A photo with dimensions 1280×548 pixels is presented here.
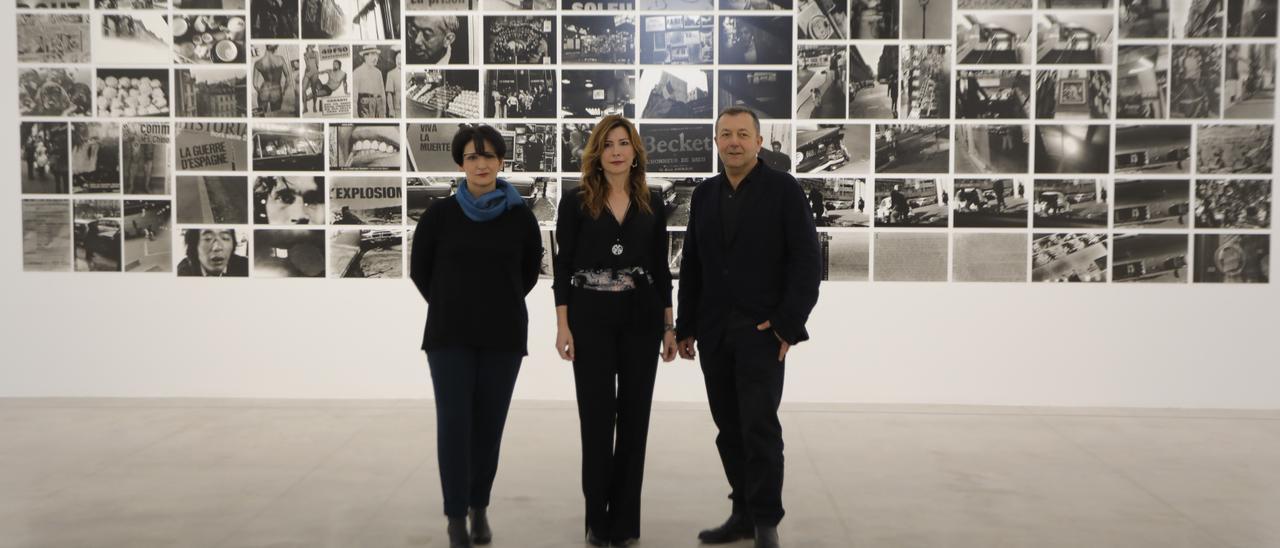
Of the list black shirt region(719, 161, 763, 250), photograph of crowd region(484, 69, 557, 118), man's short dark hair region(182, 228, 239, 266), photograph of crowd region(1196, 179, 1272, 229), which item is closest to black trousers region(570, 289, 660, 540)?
black shirt region(719, 161, 763, 250)

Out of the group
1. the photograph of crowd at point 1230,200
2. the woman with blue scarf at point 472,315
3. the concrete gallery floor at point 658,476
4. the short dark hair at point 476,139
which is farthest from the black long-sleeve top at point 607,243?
the photograph of crowd at point 1230,200

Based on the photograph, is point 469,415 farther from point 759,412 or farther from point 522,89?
point 522,89

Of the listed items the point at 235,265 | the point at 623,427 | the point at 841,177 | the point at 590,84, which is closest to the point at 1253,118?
the point at 841,177

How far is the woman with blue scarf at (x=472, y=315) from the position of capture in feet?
13.2

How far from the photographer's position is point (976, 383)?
7273 mm

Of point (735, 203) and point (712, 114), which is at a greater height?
point (712, 114)

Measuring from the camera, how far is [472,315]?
4035 mm

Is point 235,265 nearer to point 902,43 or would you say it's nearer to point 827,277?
point 827,277

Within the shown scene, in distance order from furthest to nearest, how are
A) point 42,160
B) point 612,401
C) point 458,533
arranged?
point 42,160 < point 612,401 < point 458,533

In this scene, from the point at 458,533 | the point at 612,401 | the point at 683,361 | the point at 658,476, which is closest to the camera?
the point at 458,533

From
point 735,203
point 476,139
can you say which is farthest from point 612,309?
point 476,139

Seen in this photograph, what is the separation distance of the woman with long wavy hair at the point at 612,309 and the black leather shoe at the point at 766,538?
437 mm

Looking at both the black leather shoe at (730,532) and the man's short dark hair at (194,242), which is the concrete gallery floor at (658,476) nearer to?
the black leather shoe at (730,532)

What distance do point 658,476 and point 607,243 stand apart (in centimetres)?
162
